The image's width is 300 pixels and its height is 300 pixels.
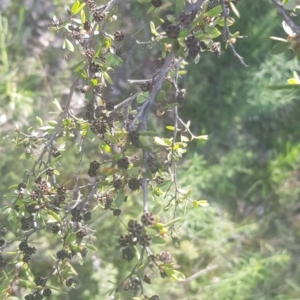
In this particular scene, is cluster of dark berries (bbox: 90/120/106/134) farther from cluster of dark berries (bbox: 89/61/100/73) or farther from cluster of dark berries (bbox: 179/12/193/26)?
cluster of dark berries (bbox: 179/12/193/26)

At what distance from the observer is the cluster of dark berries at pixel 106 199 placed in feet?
1.98

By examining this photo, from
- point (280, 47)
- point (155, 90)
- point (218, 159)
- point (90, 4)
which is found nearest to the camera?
point (280, 47)

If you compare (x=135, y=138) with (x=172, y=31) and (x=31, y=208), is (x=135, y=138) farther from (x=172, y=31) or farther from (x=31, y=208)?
(x=31, y=208)

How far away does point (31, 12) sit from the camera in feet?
6.15

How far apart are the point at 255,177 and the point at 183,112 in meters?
0.47

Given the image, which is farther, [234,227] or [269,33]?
[234,227]

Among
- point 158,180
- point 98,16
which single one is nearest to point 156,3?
point 98,16

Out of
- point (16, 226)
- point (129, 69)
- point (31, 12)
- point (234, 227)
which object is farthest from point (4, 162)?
point (234, 227)

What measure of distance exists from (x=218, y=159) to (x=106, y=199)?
1.41 m

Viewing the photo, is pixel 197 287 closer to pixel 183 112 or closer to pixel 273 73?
pixel 183 112

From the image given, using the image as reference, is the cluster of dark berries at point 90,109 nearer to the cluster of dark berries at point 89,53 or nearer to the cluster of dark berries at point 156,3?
the cluster of dark berries at point 89,53

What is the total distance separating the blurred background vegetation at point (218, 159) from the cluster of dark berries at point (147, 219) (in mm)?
1038

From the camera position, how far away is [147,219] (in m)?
0.46

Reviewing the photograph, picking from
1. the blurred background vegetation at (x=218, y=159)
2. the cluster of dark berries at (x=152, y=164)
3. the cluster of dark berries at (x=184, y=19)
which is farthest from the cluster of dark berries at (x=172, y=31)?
the blurred background vegetation at (x=218, y=159)
